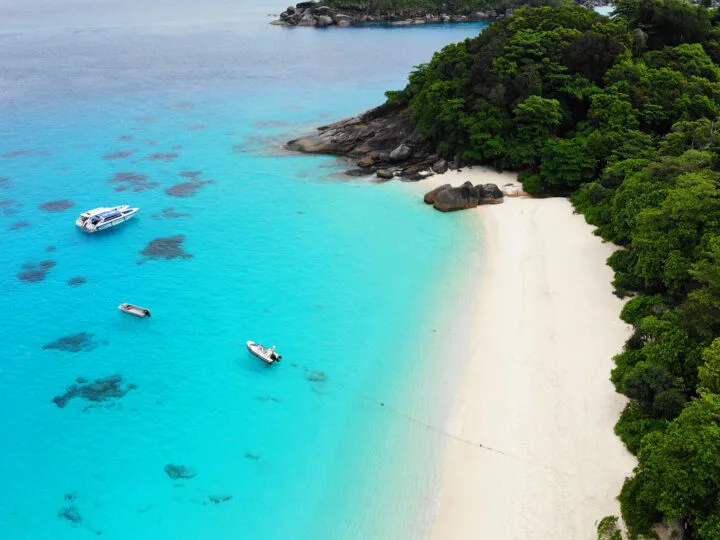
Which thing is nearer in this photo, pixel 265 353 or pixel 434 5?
pixel 265 353

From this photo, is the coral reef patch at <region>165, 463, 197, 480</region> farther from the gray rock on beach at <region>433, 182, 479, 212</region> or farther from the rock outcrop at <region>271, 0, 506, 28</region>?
the rock outcrop at <region>271, 0, 506, 28</region>

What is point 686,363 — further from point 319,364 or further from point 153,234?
point 153,234

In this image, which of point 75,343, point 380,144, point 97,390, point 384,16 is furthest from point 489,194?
point 384,16

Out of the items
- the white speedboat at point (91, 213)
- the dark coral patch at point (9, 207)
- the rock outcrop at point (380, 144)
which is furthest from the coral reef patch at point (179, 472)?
the dark coral patch at point (9, 207)

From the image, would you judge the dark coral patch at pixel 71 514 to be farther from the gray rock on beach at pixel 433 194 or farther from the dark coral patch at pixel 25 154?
the dark coral patch at pixel 25 154

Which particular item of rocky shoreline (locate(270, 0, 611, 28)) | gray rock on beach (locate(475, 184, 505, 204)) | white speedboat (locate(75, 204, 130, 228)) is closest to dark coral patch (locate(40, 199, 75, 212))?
white speedboat (locate(75, 204, 130, 228))

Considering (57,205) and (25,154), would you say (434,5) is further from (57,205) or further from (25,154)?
(57,205)
